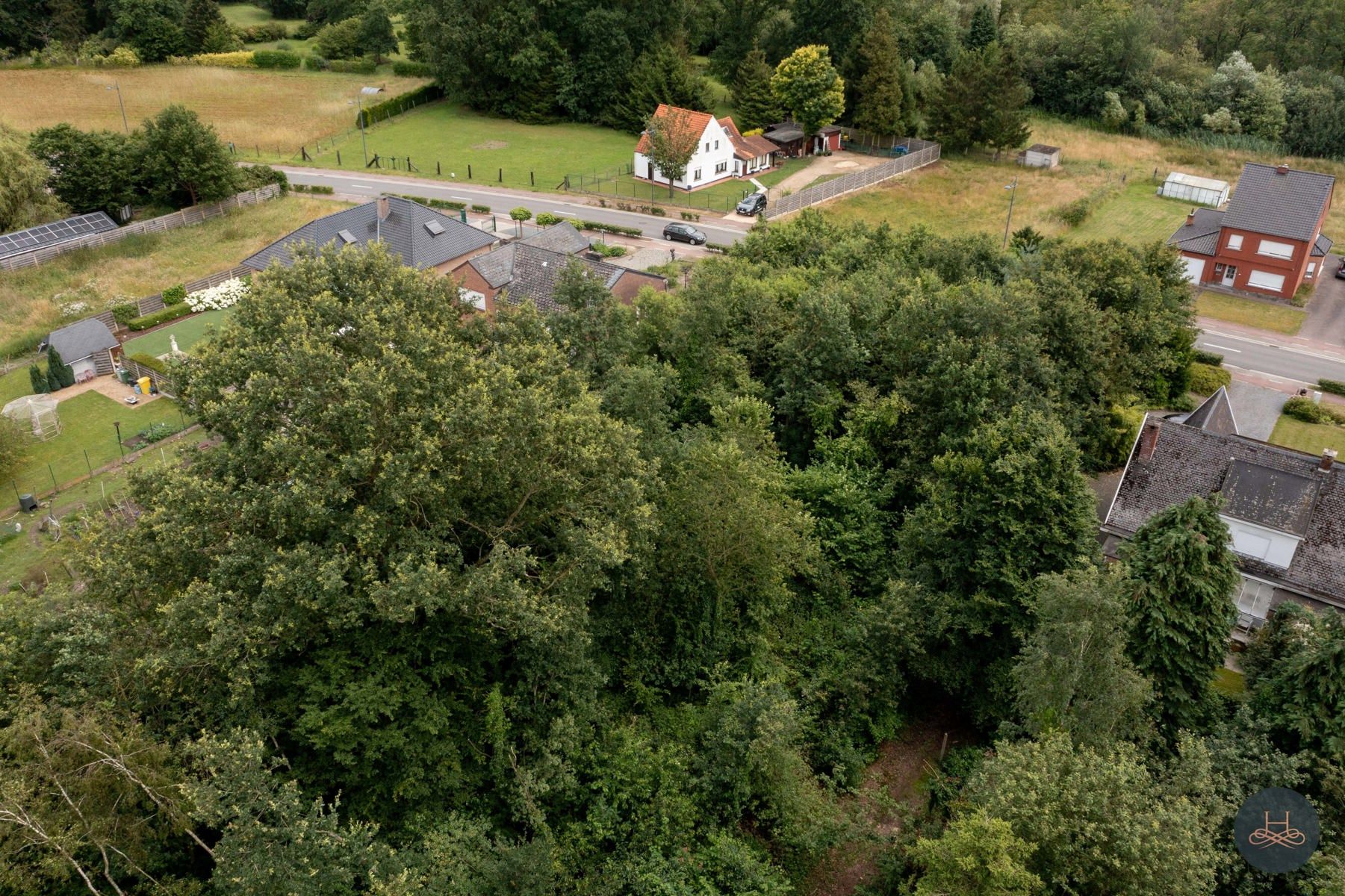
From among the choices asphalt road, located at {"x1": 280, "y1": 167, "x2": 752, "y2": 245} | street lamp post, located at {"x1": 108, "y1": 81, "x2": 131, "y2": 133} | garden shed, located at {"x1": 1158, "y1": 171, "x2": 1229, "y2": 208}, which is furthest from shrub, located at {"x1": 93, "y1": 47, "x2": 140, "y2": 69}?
garden shed, located at {"x1": 1158, "y1": 171, "x2": 1229, "y2": 208}

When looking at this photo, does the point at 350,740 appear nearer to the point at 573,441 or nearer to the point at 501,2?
the point at 573,441

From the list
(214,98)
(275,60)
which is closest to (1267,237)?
(214,98)

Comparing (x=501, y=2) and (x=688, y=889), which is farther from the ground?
(x=501, y=2)

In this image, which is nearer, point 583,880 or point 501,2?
point 583,880

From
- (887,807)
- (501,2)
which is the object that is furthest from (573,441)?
(501,2)

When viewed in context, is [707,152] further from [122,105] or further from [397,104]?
[122,105]

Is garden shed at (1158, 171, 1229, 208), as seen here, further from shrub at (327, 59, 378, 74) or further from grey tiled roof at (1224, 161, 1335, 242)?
shrub at (327, 59, 378, 74)

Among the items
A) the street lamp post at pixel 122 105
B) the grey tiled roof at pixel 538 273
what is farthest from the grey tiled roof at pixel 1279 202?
the street lamp post at pixel 122 105
